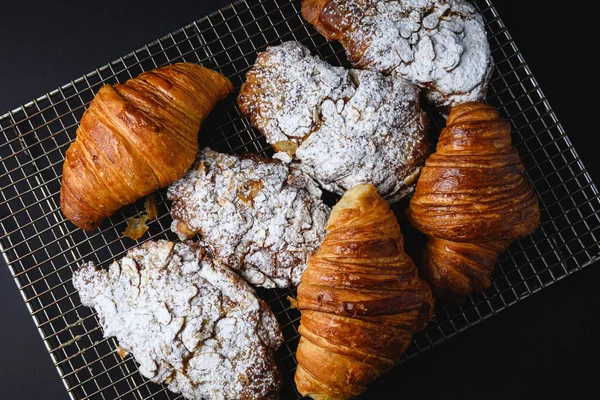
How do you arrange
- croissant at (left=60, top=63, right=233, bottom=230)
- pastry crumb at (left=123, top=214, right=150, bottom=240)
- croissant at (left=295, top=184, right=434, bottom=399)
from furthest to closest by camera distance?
pastry crumb at (left=123, top=214, right=150, bottom=240)
croissant at (left=60, top=63, right=233, bottom=230)
croissant at (left=295, top=184, right=434, bottom=399)

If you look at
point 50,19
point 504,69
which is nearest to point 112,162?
point 50,19

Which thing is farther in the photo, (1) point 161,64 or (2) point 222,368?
(1) point 161,64

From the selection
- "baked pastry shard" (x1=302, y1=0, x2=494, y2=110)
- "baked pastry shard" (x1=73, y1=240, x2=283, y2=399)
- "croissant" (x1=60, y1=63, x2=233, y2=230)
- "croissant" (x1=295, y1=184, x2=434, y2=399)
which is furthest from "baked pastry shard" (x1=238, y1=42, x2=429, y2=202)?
"baked pastry shard" (x1=73, y1=240, x2=283, y2=399)

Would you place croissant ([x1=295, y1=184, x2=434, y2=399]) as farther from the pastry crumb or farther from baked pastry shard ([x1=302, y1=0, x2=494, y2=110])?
the pastry crumb

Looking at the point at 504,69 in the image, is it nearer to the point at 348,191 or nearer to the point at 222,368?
the point at 348,191

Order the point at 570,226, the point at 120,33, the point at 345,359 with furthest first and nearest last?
the point at 120,33, the point at 570,226, the point at 345,359
